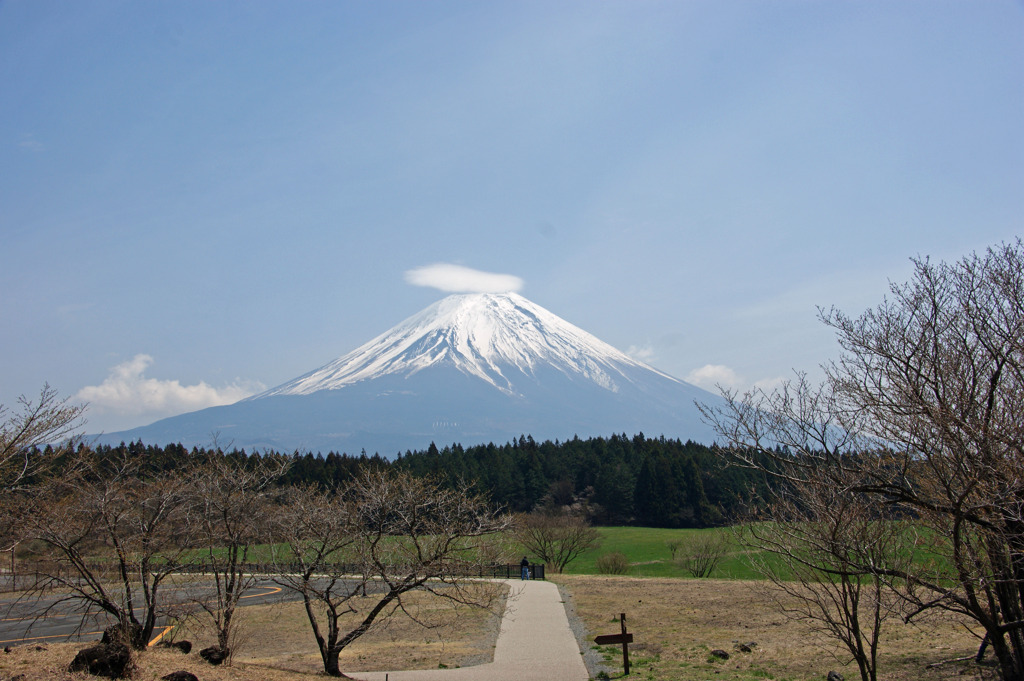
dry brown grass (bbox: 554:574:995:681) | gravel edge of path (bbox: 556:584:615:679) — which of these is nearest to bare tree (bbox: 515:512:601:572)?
dry brown grass (bbox: 554:574:995:681)

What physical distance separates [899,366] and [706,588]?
25115 millimetres

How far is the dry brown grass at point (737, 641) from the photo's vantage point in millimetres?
13164

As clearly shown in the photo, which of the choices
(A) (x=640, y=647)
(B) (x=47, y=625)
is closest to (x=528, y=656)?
(A) (x=640, y=647)

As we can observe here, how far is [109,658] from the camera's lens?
31.8 ft

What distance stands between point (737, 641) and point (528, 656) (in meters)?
5.84

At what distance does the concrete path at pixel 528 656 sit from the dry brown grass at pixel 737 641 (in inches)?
39.5

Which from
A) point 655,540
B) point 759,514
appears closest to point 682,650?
point 759,514

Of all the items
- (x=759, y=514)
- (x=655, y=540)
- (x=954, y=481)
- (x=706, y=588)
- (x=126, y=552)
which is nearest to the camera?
(x=954, y=481)

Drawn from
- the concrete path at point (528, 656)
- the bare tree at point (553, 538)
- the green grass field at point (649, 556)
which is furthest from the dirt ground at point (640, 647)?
the bare tree at point (553, 538)

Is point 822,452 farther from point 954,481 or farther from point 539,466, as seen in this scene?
point 539,466

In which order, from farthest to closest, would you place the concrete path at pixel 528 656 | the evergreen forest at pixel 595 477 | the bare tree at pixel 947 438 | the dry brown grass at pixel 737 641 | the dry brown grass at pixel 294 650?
1. the evergreen forest at pixel 595 477
2. the concrete path at pixel 528 656
3. the dry brown grass at pixel 737 641
4. the dry brown grass at pixel 294 650
5. the bare tree at pixel 947 438

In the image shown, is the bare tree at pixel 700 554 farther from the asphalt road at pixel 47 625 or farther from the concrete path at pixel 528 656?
the asphalt road at pixel 47 625

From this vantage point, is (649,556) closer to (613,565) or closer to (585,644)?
(613,565)

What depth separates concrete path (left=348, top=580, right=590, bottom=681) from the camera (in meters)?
13.5
